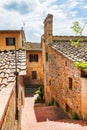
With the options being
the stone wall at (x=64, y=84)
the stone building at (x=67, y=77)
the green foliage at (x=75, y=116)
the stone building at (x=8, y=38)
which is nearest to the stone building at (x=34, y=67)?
the stone building at (x=8, y=38)

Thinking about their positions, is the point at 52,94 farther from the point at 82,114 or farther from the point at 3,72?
the point at 3,72

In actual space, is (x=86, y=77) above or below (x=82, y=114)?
above

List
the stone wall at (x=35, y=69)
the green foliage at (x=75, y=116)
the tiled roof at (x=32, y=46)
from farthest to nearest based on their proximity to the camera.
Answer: the stone wall at (x=35, y=69) < the tiled roof at (x=32, y=46) < the green foliage at (x=75, y=116)

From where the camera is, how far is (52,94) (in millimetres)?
20922

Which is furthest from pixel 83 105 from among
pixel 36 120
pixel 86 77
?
pixel 36 120

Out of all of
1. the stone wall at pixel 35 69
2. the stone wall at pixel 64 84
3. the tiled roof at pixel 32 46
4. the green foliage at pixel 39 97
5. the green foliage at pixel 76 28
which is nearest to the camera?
the green foliage at pixel 76 28

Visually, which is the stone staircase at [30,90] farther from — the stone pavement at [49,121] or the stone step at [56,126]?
the stone step at [56,126]

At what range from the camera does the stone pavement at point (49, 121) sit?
11.5 m

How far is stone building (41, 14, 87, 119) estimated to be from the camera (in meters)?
12.9

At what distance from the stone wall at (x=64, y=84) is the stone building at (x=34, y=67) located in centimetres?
1153

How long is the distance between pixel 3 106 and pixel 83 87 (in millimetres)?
10152

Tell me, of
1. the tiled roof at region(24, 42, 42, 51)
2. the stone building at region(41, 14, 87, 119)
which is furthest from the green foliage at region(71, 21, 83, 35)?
the tiled roof at region(24, 42, 42, 51)

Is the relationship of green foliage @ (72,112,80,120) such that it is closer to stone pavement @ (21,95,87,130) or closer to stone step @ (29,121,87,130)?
stone pavement @ (21,95,87,130)

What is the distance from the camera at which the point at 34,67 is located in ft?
110
